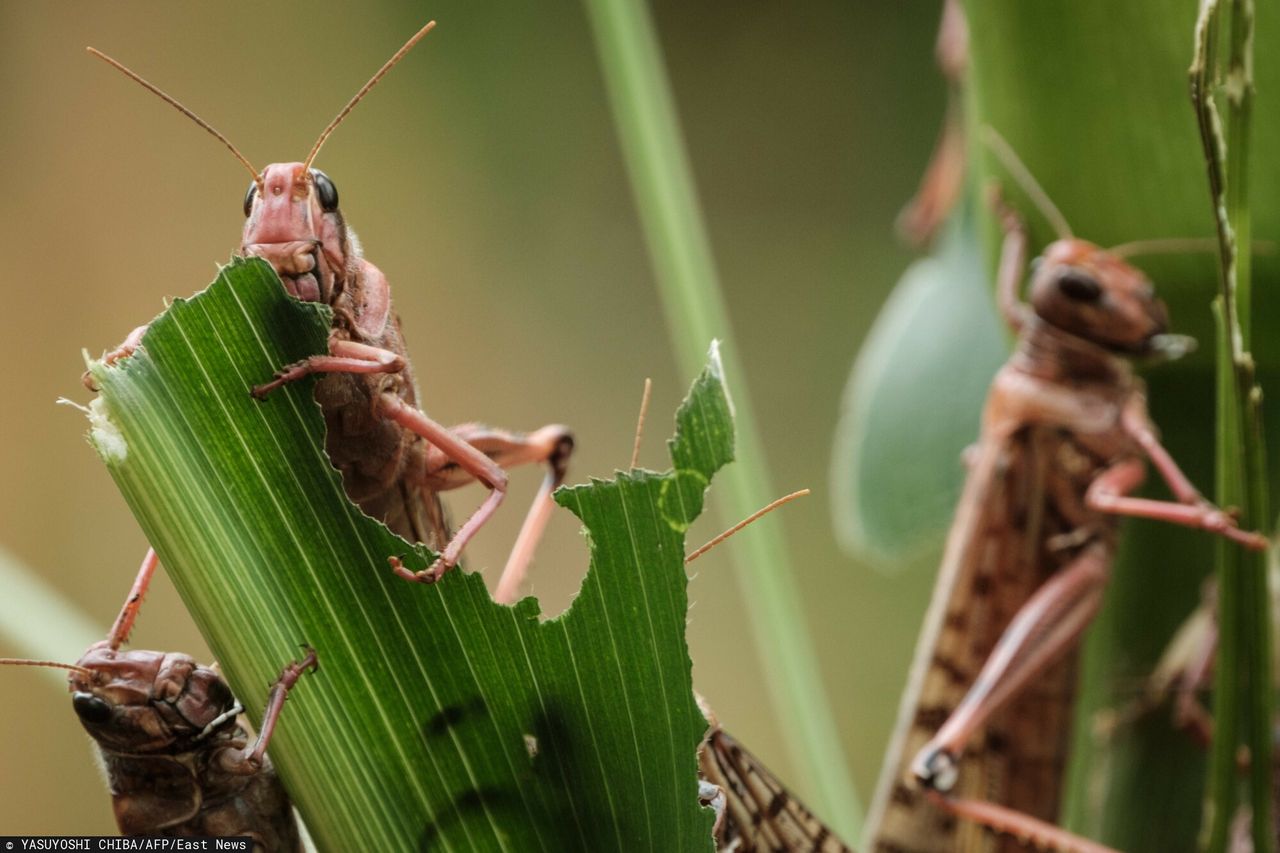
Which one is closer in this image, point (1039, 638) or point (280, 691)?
point (280, 691)

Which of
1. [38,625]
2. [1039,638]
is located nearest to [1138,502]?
[1039,638]

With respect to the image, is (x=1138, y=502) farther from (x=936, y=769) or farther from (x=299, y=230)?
(x=299, y=230)

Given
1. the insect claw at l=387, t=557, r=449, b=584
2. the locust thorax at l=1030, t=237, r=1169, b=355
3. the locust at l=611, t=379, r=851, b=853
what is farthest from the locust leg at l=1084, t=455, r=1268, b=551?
the insect claw at l=387, t=557, r=449, b=584

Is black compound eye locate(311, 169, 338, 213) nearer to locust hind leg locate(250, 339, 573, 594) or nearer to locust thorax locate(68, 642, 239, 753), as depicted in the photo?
locust hind leg locate(250, 339, 573, 594)

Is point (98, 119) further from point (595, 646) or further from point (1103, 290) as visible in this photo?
point (595, 646)

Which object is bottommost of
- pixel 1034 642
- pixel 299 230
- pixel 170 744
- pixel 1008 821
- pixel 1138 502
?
pixel 1008 821

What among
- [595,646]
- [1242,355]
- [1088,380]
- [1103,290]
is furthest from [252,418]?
[1088,380]

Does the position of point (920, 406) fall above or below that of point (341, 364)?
below
